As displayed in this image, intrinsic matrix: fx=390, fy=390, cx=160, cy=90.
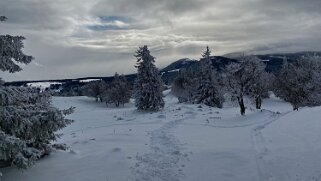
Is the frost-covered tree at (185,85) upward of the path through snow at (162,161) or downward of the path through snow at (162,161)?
upward

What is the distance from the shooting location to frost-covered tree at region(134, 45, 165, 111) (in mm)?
61781

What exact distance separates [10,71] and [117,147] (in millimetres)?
9621

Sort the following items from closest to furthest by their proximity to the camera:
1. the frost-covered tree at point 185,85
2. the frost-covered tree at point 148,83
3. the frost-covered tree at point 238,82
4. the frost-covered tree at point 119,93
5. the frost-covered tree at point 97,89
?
the frost-covered tree at point 238,82, the frost-covered tree at point 148,83, the frost-covered tree at point 185,85, the frost-covered tree at point 119,93, the frost-covered tree at point 97,89

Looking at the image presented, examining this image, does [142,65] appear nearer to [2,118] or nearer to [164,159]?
[164,159]

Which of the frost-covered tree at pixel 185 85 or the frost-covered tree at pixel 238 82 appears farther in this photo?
the frost-covered tree at pixel 185 85

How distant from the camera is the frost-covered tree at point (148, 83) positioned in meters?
61.8

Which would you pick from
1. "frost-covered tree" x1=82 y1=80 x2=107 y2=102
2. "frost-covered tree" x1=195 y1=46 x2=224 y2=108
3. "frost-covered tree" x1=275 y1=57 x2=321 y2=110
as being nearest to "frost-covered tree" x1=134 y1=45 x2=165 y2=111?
"frost-covered tree" x1=195 y1=46 x2=224 y2=108

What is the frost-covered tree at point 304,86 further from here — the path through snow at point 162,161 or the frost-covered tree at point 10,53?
the frost-covered tree at point 10,53

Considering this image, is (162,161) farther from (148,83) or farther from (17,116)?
(148,83)

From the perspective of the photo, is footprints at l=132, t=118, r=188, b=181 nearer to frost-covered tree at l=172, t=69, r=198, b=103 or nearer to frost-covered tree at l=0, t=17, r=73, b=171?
frost-covered tree at l=0, t=17, r=73, b=171

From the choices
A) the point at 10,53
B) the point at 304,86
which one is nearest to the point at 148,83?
the point at 304,86

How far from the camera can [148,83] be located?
6244cm

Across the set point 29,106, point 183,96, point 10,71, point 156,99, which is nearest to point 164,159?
point 29,106

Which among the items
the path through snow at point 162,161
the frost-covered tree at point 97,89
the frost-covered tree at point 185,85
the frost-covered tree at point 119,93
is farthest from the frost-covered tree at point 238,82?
the frost-covered tree at point 97,89
